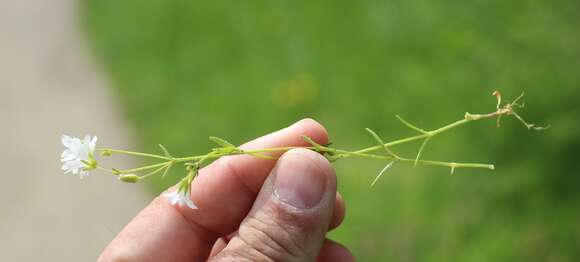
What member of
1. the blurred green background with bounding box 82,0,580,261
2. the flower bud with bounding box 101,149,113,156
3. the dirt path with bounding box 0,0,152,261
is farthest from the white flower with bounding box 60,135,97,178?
the dirt path with bounding box 0,0,152,261

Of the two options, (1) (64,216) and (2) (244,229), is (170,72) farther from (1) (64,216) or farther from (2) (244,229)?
(2) (244,229)

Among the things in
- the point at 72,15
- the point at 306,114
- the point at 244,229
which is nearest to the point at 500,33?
the point at 306,114

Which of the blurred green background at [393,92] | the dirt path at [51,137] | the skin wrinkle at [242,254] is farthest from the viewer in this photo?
the dirt path at [51,137]

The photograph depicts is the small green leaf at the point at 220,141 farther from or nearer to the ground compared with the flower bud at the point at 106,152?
farther from the ground

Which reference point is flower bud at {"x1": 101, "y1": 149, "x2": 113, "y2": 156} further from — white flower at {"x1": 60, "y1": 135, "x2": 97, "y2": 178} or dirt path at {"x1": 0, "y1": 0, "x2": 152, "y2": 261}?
dirt path at {"x1": 0, "y1": 0, "x2": 152, "y2": 261}

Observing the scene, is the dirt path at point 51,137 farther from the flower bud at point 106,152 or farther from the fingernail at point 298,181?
the fingernail at point 298,181

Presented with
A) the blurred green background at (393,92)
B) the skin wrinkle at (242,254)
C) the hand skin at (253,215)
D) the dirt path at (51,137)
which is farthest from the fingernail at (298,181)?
the dirt path at (51,137)

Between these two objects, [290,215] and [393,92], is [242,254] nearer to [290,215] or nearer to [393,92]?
[290,215]
